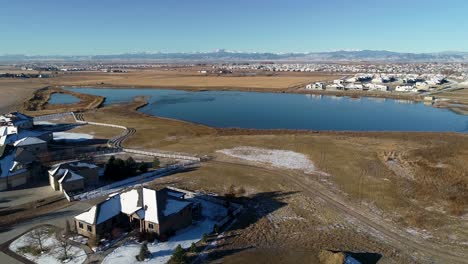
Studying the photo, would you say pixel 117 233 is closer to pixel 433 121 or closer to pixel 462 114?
pixel 433 121

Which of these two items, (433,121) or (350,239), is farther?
(433,121)

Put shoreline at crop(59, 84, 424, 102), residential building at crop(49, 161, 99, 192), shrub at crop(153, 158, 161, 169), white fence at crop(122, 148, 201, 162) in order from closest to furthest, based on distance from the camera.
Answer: residential building at crop(49, 161, 99, 192)
shrub at crop(153, 158, 161, 169)
white fence at crop(122, 148, 201, 162)
shoreline at crop(59, 84, 424, 102)

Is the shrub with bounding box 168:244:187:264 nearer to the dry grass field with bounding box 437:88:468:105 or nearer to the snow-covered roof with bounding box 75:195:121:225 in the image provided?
the snow-covered roof with bounding box 75:195:121:225

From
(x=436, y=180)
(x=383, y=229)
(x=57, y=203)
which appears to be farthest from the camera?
(x=436, y=180)

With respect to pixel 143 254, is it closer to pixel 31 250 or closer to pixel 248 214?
pixel 31 250

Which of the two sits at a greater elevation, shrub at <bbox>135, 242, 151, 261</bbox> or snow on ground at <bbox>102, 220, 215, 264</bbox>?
shrub at <bbox>135, 242, 151, 261</bbox>

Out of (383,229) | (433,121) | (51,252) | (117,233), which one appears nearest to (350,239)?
(383,229)

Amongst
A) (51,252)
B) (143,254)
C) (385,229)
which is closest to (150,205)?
(143,254)

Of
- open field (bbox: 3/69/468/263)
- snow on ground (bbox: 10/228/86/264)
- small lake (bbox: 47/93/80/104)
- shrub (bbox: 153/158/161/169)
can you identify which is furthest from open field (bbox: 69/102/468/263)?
small lake (bbox: 47/93/80/104)
